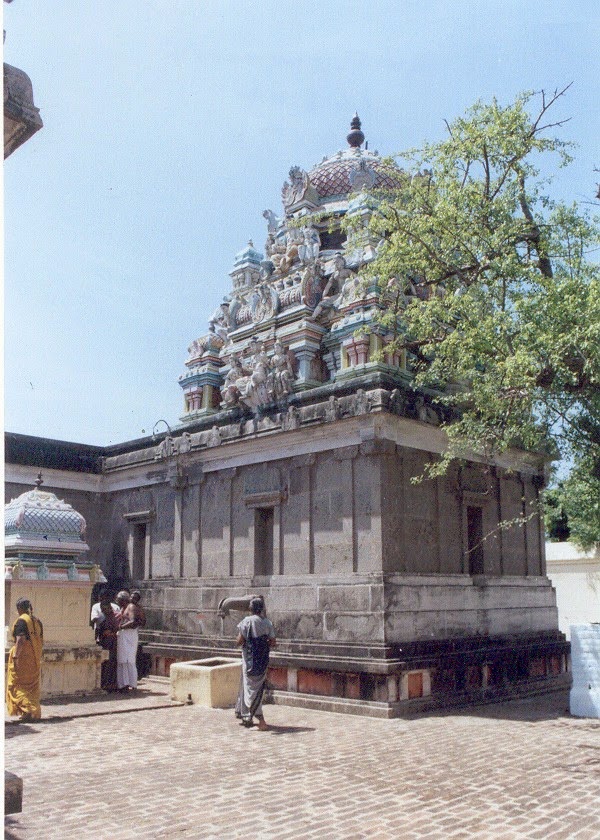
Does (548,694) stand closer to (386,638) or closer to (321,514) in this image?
(386,638)

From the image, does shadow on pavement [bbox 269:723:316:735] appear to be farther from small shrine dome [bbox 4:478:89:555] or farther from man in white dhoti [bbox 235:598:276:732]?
small shrine dome [bbox 4:478:89:555]

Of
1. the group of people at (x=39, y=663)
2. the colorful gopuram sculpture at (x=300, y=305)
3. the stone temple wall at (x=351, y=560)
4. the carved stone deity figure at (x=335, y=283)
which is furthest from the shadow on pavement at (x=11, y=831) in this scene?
the carved stone deity figure at (x=335, y=283)

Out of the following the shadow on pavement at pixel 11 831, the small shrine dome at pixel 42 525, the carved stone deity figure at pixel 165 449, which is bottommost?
the shadow on pavement at pixel 11 831

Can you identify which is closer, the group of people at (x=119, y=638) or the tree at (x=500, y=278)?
the tree at (x=500, y=278)

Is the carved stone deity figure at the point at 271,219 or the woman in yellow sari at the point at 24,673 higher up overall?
the carved stone deity figure at the point at 271,219

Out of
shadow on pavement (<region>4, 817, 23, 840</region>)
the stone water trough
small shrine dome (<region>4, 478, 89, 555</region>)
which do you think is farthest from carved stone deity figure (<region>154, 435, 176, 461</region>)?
shadow on pavement (<region>4, 817, 23, 840</region>)

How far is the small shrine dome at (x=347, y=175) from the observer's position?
21.5 m

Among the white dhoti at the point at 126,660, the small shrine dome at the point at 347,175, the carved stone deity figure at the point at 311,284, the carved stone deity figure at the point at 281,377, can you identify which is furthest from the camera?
the small shrine dome at the point at 347,175

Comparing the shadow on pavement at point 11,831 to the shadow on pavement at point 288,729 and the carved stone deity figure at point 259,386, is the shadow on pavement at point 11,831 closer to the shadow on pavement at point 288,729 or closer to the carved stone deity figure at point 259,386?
the shadow on pavement at point 288,729

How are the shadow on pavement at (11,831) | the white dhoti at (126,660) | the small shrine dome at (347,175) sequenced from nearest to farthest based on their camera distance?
the shadow on pavement at (11,831) < the white dhoti at (126,660) < the small shrine dome at (347,175)

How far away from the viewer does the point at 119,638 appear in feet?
51.0

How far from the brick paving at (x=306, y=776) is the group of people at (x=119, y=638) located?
267cm

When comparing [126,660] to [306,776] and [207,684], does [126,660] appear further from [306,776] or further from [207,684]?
[306,776]

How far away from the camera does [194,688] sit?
13625 millimetres
